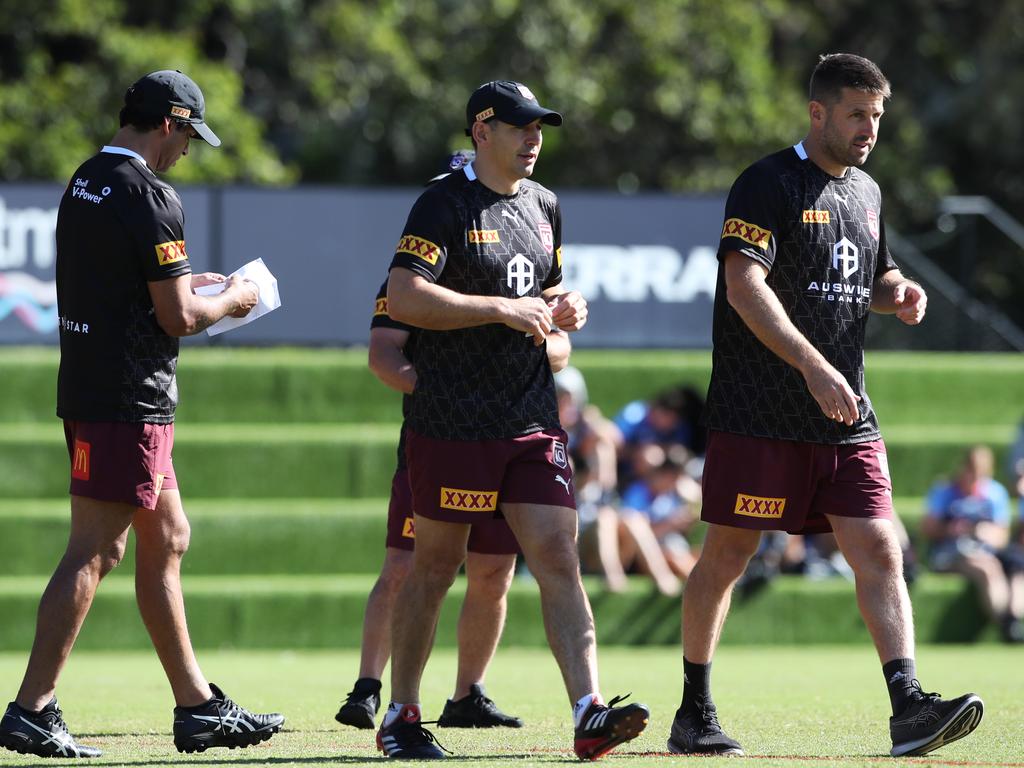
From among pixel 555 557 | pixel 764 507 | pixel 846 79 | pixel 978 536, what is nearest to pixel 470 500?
pixel 555 557

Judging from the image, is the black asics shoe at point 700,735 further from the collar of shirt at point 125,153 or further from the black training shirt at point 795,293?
the collar of shirt at point 125,153

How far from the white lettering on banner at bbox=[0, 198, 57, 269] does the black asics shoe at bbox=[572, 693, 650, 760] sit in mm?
9783

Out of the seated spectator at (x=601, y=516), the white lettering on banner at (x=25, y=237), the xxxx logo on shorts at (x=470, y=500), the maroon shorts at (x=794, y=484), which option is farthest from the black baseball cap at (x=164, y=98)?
the white lettering on banner at (x=25, y=237)

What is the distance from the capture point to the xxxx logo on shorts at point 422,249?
5703 millimetres

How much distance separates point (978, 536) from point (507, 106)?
8.71 m

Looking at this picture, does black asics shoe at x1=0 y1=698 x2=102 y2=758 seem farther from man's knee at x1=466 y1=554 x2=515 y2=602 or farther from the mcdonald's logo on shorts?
man's knee at x1=466 y1=554 x2=515 y2=602

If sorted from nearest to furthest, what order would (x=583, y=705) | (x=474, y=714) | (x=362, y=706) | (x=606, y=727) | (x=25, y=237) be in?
(x=606, y=727) < (x=583, y=705) < (x=362, y=706) < (x=474, y=714) < (x=25, y=237)

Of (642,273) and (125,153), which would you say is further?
(642,273)

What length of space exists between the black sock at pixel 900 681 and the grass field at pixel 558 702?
0.18 meters

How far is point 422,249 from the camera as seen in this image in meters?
5.71

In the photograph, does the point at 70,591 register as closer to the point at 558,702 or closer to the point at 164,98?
the point at 164,98

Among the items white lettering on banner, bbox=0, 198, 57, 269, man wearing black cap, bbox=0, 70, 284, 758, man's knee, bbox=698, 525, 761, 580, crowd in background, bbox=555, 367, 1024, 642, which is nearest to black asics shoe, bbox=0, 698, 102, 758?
man wearing black cap, bbox=0, 70, 284, 758

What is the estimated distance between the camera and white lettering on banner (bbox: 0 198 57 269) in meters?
14.1

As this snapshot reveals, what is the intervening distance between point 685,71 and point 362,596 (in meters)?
11.4
